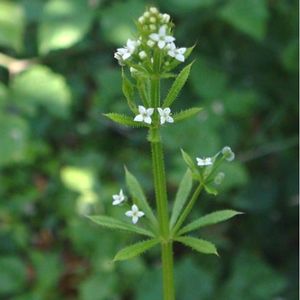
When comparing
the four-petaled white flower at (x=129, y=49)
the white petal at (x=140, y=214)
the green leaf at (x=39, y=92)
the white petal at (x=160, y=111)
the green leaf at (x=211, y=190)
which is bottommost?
the white petal at (x=140, y=214)

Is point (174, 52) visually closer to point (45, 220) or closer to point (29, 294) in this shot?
point (29, 294)

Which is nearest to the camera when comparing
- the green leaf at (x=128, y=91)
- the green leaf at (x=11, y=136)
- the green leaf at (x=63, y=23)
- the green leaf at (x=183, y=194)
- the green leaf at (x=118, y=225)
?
the green leaf at (x=128, y=91)

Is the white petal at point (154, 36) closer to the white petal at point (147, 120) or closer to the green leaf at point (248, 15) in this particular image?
the white petal at point (147, 120)

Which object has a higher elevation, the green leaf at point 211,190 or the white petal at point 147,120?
the white petal at point 147,120

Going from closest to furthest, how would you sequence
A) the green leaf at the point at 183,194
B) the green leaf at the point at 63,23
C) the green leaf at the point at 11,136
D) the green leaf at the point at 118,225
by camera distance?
the green leaf at the point at 118,225 → the green leaf at the point at 183,194 → the green leaf at the point at 11,136 → the green leaf at the point at 63,23

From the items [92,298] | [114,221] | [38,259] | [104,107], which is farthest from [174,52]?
[104,107]

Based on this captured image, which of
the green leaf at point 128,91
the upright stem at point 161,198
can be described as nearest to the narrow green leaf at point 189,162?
the upright stem at point 161,198

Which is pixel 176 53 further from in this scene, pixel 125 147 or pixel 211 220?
pixel 125 147

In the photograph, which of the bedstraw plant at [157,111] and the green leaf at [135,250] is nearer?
the bedstraw plant at [157,111]
